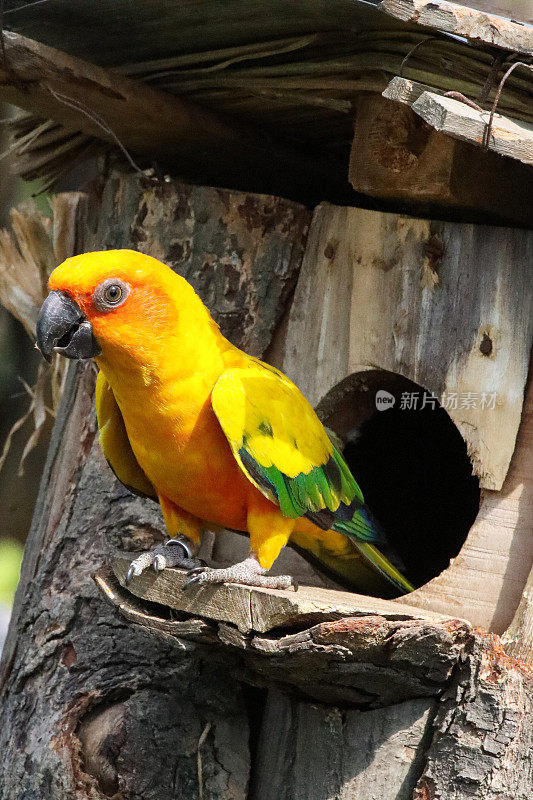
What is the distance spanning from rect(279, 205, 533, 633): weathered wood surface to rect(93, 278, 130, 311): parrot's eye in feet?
3.12

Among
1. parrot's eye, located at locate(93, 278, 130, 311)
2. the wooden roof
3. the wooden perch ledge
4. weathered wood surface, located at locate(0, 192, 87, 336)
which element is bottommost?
the wooden perch ledge

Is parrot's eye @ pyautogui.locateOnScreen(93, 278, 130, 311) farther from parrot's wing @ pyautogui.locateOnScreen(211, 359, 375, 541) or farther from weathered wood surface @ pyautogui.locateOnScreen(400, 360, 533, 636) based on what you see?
weathered wood surface @ pyautogui.locateOnScreen(400, 360, 533, 636)

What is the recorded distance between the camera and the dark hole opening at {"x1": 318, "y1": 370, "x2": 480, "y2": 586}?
13.0 ft

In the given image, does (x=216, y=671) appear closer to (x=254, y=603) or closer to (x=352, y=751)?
(x=352, y=751)

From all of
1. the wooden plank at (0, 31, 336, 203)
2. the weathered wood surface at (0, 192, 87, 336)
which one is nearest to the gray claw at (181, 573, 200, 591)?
the wooden plank at (0, 31, 336, 203)

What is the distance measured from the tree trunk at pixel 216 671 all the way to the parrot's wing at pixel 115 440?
0.29 meters

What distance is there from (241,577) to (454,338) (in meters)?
1.05

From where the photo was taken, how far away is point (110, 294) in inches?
95.4


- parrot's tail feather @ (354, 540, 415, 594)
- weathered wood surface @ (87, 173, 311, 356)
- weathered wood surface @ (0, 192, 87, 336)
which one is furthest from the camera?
weathered wood surface @ (0, 192, 87, 336)

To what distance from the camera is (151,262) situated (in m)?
2.53

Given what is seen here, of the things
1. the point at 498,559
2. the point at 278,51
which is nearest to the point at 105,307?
the point at 278,51

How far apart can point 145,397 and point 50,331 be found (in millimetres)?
314

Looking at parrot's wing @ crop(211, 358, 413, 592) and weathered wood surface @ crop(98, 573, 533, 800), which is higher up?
parrot's wing @ crop(211, 358, 413, 592)

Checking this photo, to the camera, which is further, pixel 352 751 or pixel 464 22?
pixel 352 751
